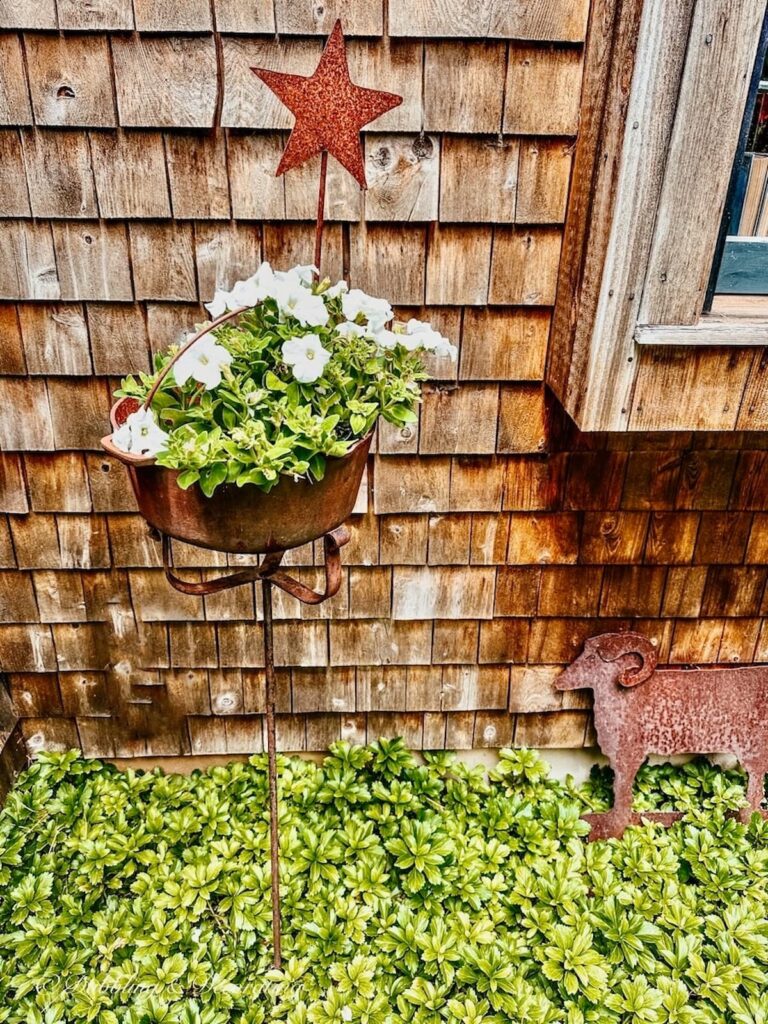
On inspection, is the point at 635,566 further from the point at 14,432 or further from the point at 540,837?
the point at 14,432

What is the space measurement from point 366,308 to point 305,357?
175 mm

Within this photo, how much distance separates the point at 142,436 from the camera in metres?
1.16

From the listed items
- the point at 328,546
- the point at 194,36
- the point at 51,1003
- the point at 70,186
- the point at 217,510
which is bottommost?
the point at 51,1003

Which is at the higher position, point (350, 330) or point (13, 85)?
point (13, 85)

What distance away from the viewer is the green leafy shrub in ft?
5.84

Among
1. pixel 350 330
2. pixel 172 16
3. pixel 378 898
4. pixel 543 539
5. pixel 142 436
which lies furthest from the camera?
pixel 543 539

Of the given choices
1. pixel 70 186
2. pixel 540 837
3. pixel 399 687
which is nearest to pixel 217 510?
pixel 70 186

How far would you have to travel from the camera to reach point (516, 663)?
225 cm

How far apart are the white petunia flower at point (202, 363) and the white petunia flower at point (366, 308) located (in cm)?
24

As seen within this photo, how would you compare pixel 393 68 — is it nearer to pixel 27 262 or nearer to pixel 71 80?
pixel 71 80

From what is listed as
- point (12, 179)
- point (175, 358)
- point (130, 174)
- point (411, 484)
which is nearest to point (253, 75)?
point (130, 174)

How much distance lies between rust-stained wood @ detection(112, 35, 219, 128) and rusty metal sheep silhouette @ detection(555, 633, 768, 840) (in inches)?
66.5

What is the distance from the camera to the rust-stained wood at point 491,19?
1559mm

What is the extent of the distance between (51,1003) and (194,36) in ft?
7.12
